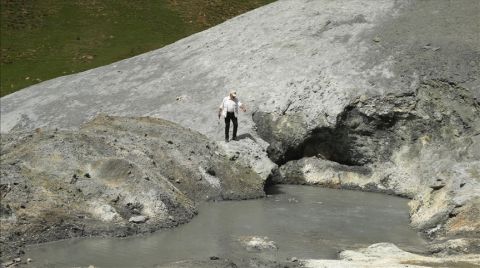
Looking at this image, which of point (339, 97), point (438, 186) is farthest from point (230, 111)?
point (438, 186)

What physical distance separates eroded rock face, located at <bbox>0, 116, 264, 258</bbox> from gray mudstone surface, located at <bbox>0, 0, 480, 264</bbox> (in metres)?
0.49

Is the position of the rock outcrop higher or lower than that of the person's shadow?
lower

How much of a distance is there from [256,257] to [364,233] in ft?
15.4

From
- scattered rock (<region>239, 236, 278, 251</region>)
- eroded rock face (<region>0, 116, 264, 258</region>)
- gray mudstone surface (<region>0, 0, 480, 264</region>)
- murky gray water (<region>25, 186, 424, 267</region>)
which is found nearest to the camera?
murky gray water (<region>25, 186, 424, 267</region>)

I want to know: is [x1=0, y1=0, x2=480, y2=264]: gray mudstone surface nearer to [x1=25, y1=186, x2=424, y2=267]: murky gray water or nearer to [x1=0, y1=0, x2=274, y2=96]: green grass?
[x1=25, y1=186, x2=424, y2=267]: murky gray water

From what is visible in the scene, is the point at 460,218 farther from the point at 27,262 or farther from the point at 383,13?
the point at 383,13

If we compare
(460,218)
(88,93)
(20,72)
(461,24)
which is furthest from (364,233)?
(20,72)

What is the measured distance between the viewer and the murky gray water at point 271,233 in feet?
58.6

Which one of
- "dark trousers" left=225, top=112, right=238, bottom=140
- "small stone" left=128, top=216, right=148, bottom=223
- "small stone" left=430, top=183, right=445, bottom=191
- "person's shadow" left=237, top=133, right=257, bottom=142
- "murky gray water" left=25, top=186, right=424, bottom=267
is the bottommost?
"murky gray water" left=25, top=186, right=424, bottom=267

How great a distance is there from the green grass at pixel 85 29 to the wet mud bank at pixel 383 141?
75.6 ft

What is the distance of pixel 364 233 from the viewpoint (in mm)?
21094

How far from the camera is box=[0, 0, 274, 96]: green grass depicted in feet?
159

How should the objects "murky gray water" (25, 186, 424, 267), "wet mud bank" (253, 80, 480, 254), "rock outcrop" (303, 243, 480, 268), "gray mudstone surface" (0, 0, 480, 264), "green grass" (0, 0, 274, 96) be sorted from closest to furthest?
"rock outcrop" (303, 243, 480, 268) → "murky gray water" (25, 186, 424, 267) → "gray mudstone surface" (0, 0, 480, 264) → "wet mud bank" (253, 80, 480, 254) → "green grass" (0, 0, 274, 96)

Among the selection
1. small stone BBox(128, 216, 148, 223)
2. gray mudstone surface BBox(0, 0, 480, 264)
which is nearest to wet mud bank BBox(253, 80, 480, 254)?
gray mudstone surface BBox(0, 0, 480, 264)
